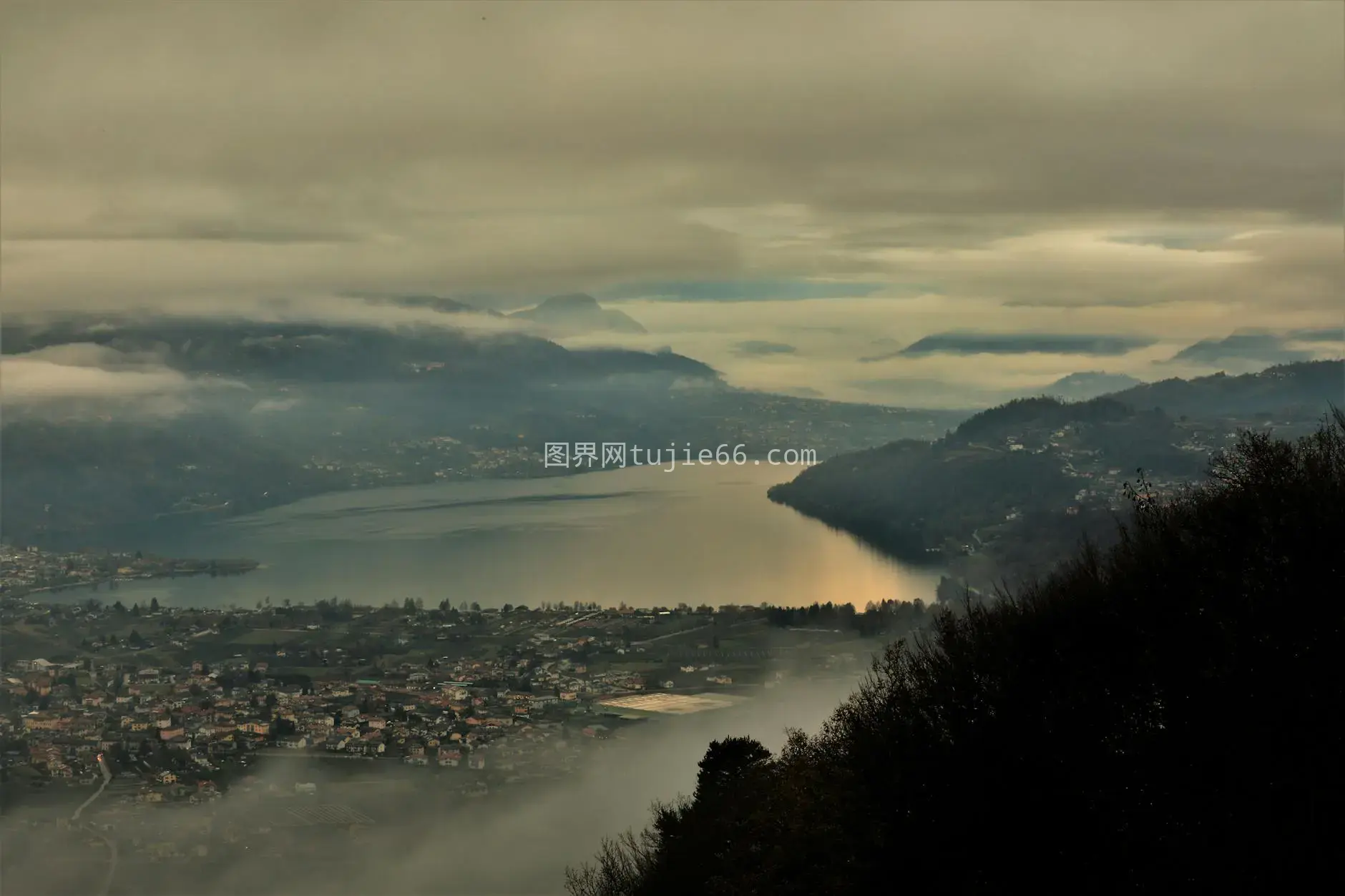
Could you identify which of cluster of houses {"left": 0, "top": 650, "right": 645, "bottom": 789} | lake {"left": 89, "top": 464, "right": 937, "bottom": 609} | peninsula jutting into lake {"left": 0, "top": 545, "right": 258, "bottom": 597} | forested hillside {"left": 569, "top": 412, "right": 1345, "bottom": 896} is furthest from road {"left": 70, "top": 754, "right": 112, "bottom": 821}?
forested hillside {"left": 569, "top": 412, "right": 1345, "bottom": 896}

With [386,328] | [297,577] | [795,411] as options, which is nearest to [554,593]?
[297,577]

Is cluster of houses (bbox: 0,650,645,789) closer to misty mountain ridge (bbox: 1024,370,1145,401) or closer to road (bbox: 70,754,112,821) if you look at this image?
road (bbox: 70,754,112,821)

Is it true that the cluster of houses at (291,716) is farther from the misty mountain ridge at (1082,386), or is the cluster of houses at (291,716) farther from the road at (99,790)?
the misty mountain ridge at (1082,386)

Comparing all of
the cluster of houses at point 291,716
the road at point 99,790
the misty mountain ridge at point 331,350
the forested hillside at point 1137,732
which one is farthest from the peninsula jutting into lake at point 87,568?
the forested hillside at point 1137,732

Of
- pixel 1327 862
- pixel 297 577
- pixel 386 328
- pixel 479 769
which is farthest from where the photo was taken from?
pixel 386 328

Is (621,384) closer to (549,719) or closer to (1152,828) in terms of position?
(549,719)

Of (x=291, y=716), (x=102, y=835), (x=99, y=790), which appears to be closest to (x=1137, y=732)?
(x=102, y=835)

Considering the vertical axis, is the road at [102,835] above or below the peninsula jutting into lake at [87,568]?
below
